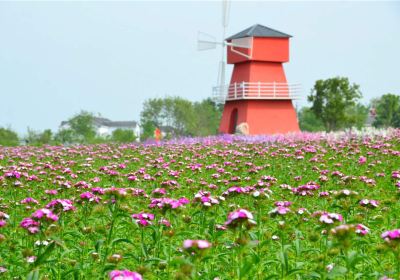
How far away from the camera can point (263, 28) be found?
126 ft

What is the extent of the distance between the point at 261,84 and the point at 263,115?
208cm

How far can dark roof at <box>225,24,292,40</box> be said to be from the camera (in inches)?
1441

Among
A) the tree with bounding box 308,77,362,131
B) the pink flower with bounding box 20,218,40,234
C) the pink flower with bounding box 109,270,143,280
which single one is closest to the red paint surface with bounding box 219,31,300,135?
the tree with bounding box 308,77,362,131

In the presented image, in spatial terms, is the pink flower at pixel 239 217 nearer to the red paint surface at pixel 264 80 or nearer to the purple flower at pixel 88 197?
the purple flower at pixel 88 197

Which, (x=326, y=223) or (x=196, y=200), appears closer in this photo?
(x=326, y=223)

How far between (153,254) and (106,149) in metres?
15.1

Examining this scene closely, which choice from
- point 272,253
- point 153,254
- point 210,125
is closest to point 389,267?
point 272,253

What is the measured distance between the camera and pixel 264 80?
3612 cm

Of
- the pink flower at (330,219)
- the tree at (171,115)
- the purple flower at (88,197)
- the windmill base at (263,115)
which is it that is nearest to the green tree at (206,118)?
the tree at (171,115)

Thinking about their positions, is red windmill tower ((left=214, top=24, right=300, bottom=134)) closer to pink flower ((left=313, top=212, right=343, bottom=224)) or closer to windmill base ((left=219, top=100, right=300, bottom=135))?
windmill base ((left=219, top=100, right=300, bottom=135))

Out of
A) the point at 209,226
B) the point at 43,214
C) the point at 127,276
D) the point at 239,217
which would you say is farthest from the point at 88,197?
the point at 127,276

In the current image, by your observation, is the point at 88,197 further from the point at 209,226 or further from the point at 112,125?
the point at 112,125

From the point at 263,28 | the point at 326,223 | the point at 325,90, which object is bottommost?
the point at 326,223

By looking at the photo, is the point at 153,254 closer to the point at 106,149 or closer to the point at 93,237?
the point at 93,237
